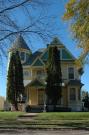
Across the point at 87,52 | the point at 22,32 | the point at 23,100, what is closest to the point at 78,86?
the point at 23,100

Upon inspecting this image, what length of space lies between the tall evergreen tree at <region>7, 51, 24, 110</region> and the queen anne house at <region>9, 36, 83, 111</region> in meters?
2.16

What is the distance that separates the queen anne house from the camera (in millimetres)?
56969

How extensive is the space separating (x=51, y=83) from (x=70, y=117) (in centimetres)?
1729

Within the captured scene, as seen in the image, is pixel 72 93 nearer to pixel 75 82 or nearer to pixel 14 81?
pixel 75 82

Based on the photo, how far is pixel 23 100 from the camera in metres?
55.7

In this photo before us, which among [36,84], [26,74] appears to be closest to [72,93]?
[36,84]

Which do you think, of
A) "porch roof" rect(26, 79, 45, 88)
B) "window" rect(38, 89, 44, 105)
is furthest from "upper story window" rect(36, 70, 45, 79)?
"window" rect(38, 89, 44, 105)

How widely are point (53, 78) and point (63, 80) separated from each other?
5345mm

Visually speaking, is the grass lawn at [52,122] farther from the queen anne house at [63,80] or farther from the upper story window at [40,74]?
the upper story window at [40,74]

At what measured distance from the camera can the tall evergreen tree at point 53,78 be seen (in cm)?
5275

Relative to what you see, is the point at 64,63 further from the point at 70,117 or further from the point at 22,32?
the point at 22,32

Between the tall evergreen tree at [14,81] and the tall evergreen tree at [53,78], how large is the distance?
3861mm

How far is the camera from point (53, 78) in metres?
52.9

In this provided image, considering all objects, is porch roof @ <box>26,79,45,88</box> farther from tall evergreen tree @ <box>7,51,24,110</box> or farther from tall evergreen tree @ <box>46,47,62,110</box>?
tall evergreen tree @ <box>46,47,62,110</box>
